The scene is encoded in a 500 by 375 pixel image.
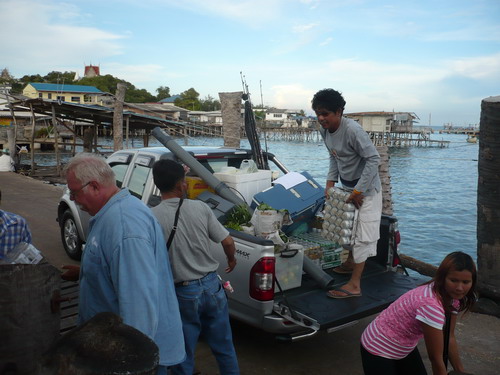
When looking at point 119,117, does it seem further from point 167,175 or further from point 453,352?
point 453,352

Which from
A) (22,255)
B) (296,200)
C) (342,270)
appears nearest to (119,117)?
(296,200)

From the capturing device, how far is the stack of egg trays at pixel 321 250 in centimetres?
495

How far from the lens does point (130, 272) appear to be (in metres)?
2.06

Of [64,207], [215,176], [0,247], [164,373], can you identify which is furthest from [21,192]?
[164,373]

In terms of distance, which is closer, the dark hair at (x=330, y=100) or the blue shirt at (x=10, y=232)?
the blue shirt at (x=10, y=232)

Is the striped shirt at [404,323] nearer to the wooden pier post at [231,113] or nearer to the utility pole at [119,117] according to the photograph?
the wooden pier post at [231,113]

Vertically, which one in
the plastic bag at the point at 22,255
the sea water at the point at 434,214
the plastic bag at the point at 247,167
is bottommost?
the sea water at the point at 434,214

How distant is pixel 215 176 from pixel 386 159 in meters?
3.27

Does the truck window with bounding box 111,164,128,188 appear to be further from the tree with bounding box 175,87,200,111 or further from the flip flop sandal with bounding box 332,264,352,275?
the tree with bounding box 175,87,200,111

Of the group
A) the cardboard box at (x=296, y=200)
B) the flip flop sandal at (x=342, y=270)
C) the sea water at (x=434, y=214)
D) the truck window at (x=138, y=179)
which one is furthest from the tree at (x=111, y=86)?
the flip flop sandal at (x=342, y=270)

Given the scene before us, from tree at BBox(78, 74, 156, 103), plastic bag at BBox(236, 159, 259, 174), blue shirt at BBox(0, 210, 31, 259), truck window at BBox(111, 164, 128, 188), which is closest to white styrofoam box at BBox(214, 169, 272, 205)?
plastic bag at BBox(236, 159, 259, 174)

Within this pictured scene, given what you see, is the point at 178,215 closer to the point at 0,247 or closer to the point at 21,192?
the point at 0,247

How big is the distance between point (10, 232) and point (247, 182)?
9.09 ft

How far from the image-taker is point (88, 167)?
222 cm
